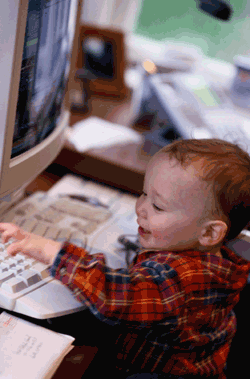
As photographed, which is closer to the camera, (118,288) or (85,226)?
(118,288)

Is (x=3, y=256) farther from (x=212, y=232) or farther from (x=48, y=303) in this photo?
(x=212, y=232)

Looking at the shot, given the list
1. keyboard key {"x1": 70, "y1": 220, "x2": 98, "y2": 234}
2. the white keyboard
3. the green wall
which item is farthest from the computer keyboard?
keyboard key {"x1": 70, "y1": 220, "x2": 98, "y2": 234}

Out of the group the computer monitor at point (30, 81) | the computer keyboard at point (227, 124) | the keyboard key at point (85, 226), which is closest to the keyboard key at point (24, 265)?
the computer monitor at point (30, 81)

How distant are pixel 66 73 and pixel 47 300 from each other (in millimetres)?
517

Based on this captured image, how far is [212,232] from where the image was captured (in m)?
0.65

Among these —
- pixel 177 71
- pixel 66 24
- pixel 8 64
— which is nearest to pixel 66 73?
pixel 66 24

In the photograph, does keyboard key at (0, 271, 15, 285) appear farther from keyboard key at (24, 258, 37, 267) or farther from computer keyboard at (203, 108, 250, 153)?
computer keyboard at (203, 108, 250, 153)

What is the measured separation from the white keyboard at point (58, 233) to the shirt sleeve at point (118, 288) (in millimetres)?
61

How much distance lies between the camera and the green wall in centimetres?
132

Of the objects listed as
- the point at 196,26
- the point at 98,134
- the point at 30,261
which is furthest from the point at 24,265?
the point at 196,26

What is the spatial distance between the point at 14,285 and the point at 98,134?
781 mm

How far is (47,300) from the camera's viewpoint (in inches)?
24.0

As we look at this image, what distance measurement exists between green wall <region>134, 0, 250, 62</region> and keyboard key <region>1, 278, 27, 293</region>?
1032 mm

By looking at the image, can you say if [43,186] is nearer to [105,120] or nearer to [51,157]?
[51,157]
